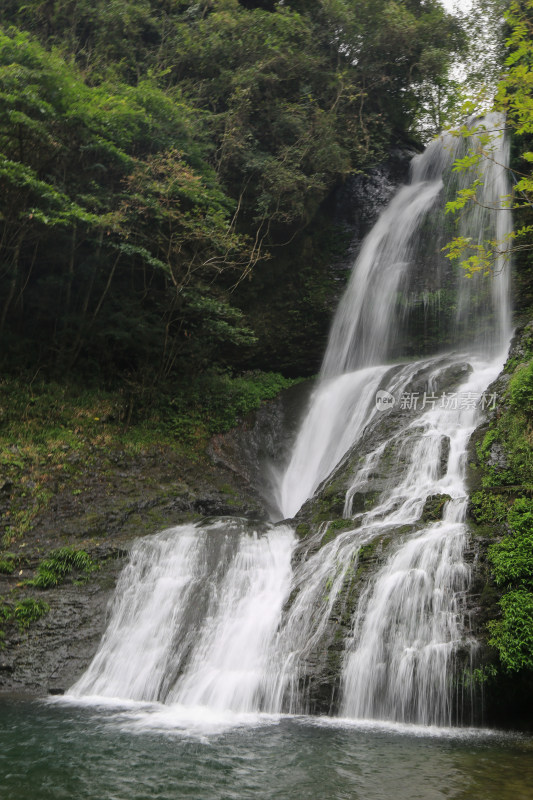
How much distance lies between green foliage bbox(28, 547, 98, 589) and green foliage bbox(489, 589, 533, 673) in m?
5.86

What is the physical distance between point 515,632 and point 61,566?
21.0 feet

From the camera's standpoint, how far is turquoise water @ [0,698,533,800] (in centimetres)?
391

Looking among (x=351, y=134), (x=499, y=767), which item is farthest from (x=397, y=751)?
(x=351, y=134)

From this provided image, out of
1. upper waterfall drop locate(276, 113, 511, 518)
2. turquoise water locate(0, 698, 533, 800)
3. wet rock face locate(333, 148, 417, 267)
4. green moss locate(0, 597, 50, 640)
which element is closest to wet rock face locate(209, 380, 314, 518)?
upper waterfall drop locate(276, 113, 511, 518)

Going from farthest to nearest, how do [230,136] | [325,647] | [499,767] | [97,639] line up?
1. [230,136]
2. [97,639]
3. [325,647]
4. [499,767]

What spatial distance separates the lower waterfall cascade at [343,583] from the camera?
598cm

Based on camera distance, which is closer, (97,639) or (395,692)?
(395,692)

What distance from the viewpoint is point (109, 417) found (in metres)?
12.6

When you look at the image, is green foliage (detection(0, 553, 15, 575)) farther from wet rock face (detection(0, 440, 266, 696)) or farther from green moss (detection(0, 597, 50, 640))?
→ green moss (detection(0, 597, 50, 640))

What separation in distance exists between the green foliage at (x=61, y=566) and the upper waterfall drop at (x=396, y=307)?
500 centimetres

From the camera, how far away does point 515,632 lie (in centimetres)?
539

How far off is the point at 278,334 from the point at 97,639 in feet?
34.8

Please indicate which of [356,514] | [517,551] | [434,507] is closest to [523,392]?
[434,507]

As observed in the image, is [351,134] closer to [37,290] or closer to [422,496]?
[37,290]
